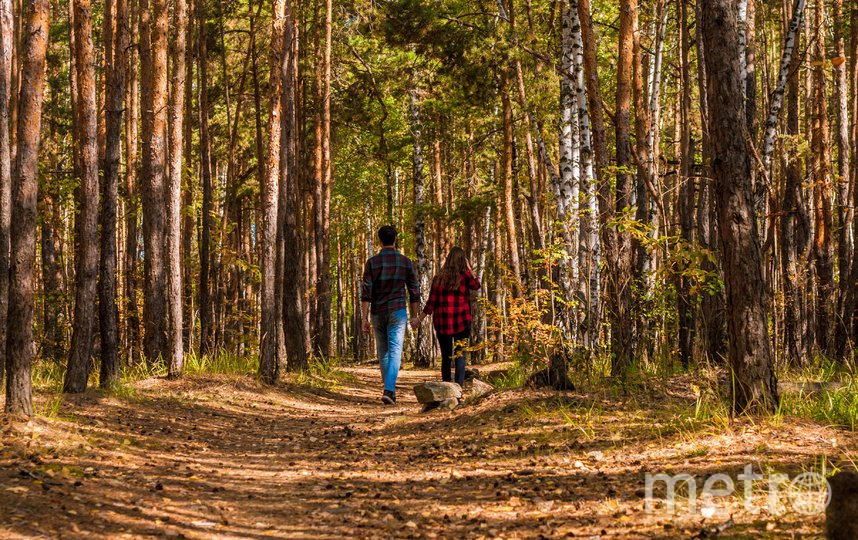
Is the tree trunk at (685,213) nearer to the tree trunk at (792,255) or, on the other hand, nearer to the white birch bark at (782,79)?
the white birch bark at (782,79)

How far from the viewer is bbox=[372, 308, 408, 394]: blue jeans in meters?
9.91

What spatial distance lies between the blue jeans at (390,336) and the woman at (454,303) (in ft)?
2.51

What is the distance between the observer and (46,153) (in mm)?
22766

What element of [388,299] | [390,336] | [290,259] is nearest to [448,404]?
[390,336]

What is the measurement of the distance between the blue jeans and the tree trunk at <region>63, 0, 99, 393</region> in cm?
347

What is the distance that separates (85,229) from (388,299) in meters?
3.73

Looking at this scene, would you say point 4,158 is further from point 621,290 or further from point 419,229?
point 419,229

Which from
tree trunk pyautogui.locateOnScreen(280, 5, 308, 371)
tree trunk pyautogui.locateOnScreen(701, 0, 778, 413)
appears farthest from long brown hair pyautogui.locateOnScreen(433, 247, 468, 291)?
tree trunk pyautogui.locateOnScreen(701, 0, 778, 413)

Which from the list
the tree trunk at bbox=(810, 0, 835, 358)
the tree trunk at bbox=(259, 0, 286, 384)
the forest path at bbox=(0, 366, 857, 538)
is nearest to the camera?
the forest path at bbox=(0, 366, 857, 538)

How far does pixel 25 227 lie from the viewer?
270 inches

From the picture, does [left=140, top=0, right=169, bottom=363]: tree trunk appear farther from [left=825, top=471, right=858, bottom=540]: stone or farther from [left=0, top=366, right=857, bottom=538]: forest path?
[left=825, top=471, right=858, bottom=540]: stone

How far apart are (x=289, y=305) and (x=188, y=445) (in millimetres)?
7386

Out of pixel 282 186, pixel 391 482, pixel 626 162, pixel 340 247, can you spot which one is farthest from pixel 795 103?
pixel 340 247

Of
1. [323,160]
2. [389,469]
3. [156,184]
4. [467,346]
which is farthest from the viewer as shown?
[323,160]
